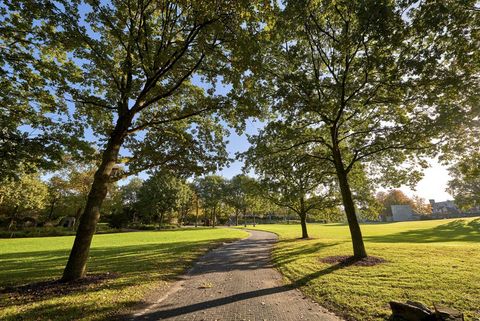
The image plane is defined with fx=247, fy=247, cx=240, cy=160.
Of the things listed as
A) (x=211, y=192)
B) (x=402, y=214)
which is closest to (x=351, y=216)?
(x=211, y=192)

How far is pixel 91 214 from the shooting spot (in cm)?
897

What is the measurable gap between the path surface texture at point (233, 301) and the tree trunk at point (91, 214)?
3.53 metres

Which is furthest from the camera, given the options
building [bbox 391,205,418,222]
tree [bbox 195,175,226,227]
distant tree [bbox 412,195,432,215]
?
distant tree [bbox 412,195,432,215]

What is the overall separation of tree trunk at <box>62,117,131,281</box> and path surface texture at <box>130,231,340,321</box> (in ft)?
11.6

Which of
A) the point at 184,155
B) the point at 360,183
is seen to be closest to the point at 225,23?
the point at 184,155

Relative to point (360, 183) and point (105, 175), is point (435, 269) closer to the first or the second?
point (360, 183)

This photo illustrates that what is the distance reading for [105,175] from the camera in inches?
370

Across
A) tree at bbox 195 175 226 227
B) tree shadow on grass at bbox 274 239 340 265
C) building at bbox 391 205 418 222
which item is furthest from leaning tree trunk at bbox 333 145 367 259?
building at bbox 391 205 418 222

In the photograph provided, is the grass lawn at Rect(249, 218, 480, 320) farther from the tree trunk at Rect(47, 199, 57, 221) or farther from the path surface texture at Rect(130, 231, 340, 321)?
the tree trunk at Rect(47, 199, 57, 221)

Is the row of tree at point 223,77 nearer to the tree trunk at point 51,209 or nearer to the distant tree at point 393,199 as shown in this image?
the tree trunk at point 51,209

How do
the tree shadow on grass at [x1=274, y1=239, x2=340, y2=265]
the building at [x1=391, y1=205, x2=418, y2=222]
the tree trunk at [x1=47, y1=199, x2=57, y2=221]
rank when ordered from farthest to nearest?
1. the building at [x1=391, y1=205, x2=418, y2=222]
2. the tree trunk at [x1=47, y1=199, x2=57, y2=221]
3. the tree shadow on grass at [x1=274, y1=239, x2=340, y2=265]

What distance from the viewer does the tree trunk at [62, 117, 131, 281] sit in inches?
341

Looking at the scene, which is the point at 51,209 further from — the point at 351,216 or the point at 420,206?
the point at 420,206

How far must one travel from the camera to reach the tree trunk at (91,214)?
8664 millimetres
